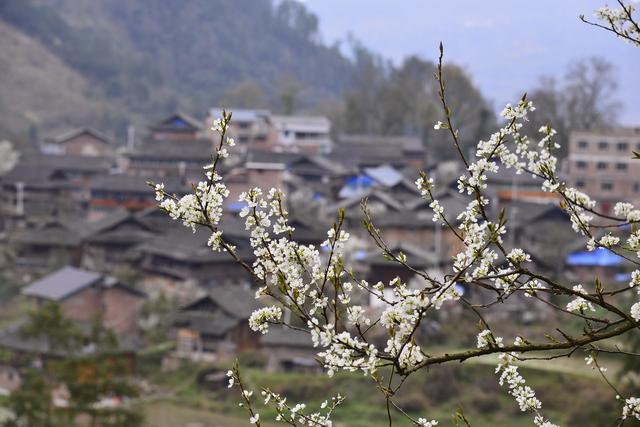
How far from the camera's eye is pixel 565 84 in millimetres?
36344

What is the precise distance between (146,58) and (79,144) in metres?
23.3

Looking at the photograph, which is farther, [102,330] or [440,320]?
[440,320]

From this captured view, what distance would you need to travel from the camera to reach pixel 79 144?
40.4m

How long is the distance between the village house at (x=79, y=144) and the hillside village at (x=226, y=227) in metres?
0.08

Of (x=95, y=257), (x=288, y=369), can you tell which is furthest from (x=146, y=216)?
(x=288, y=369)

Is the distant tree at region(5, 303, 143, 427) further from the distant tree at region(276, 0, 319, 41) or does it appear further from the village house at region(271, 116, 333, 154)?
the distant tree at region(276, 0, 319, 41)

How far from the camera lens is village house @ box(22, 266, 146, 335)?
22.1 meters

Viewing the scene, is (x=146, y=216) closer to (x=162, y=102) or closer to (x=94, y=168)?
(x=94, y=168)

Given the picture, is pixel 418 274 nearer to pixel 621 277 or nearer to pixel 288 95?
pixel 621 277

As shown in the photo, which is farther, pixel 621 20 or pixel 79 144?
pixel 79 144

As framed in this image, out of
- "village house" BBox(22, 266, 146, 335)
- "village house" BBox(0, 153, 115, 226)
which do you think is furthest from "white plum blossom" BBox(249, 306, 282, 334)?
"village house" BBox(0, 153, 115, 226)

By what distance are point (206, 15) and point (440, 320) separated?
185 feet

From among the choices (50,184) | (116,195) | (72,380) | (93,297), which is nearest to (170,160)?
(116,195)

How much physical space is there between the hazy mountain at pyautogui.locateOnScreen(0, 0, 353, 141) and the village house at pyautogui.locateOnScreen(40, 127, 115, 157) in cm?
960
